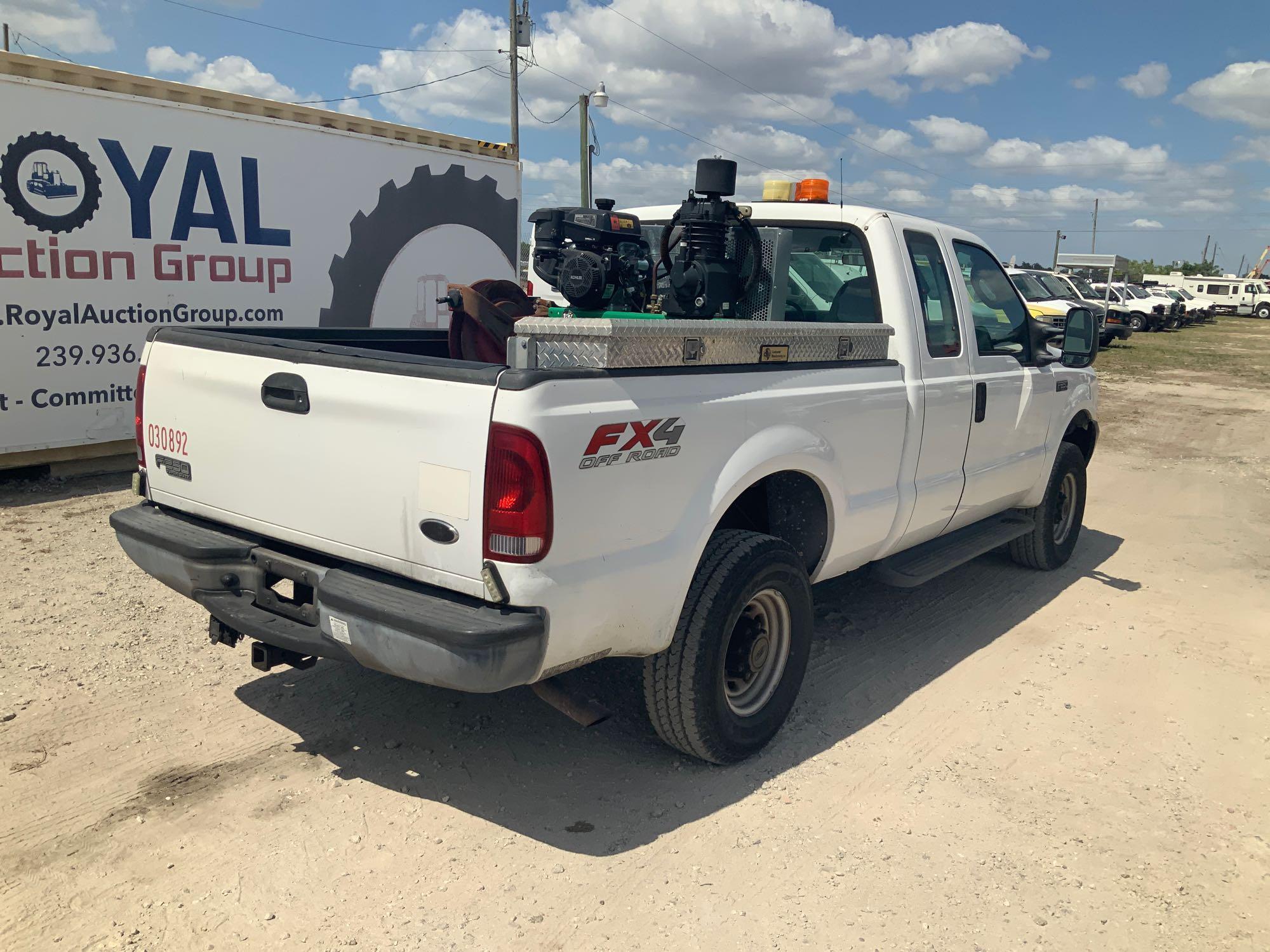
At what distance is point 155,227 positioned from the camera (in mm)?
7648

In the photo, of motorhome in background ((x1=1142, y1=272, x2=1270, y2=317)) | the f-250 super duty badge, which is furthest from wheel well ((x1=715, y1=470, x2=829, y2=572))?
motorhome in background ((x1=1142, y1=272, x2=1270, y2=317))

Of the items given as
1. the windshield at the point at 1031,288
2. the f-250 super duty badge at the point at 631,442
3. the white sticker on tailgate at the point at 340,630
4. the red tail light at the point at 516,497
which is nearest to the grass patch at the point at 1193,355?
the windshield at the point at 1031,288

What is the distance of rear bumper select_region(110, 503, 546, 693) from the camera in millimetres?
2660

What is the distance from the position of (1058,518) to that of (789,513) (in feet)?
10.3

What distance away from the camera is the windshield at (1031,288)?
69.1 feet

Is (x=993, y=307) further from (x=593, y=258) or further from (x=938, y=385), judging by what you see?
(x=593, y=258)

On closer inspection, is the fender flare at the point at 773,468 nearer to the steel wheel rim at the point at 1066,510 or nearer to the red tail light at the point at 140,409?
the red tail light at the point at 140,409

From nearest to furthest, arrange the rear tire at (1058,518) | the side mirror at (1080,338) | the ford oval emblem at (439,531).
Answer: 1. the ford oval emblem at (439,531)
2. the side mirror at (1080,338)
3. the rear tire at (1058,518)

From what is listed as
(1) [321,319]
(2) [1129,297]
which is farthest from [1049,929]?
(2) [1129,297]

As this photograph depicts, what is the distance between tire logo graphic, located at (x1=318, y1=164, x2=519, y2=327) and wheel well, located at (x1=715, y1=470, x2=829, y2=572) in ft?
20.0

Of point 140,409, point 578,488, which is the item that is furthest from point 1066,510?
point 140,409

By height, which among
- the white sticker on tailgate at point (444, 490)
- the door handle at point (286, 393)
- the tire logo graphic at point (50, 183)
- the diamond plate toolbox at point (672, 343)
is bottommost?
the white sticker on tailgate at point (444, 490)

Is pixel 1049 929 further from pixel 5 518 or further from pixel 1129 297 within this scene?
pixel 1129 297

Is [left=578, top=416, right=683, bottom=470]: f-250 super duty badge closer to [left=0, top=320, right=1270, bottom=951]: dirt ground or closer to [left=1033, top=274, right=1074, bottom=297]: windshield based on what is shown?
[left=0, top=320, right=1270, bottom=951]: dirt ground
